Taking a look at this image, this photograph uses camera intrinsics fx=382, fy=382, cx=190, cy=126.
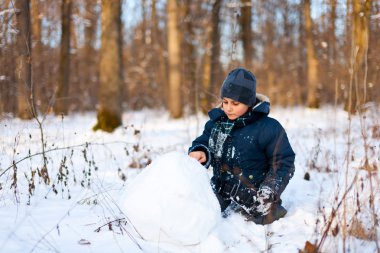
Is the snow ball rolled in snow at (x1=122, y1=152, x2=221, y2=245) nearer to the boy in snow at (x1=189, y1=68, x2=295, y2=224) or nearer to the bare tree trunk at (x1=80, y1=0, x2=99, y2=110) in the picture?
the boy in snow at (x1=189, y1=68, x2=295, y2=224)

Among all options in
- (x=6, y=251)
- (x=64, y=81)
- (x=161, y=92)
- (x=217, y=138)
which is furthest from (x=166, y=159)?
(x=161, y=92)

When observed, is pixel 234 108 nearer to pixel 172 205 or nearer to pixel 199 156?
pixel 199 156

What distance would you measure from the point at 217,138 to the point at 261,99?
50 centimetres

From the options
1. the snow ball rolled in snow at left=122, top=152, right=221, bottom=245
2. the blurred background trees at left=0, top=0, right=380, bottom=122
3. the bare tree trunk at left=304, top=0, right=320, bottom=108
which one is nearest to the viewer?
the snow ball rolled in snow at left=122, top=152, right=221, bottom=245

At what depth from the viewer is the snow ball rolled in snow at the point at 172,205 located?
2.32 m

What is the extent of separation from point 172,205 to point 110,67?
6125mm

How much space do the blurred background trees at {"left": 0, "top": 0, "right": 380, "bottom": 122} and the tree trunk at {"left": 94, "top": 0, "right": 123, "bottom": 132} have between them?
0.03 metres

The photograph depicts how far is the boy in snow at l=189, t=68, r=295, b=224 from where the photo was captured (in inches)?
113

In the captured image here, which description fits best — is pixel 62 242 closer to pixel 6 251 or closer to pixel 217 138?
pixel 6 251

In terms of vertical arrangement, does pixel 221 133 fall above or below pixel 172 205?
above

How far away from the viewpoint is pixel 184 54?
11.3m

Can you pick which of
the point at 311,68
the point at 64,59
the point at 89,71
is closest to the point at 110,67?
the point at 64,59

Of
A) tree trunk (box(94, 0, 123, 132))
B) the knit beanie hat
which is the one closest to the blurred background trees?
tree trunk (box(94, 0, 123, 132))

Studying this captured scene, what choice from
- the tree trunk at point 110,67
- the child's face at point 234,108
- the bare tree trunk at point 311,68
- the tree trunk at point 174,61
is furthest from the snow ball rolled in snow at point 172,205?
the bare tree trunk at point 311,68
